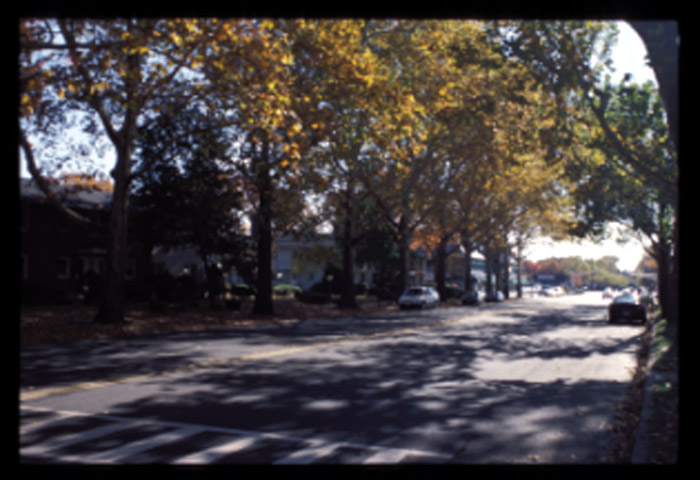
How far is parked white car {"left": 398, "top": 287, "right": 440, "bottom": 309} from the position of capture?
152 ft

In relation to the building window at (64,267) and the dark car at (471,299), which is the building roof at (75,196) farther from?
the dark car at (471,299)

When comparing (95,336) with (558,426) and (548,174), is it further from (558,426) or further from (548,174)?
(548,174)

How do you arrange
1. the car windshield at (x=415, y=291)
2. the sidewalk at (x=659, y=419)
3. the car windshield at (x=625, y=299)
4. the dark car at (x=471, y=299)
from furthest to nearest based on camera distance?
1. the dark car at (x=471, y=299)
2. the car windshield at (x=415, y=291)
3. the car windshield at (x=625, y=299)
4. the sidewalk at (x=659, y=419)

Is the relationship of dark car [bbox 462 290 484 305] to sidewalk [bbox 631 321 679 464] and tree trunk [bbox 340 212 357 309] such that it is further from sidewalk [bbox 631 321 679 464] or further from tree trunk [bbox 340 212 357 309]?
sidewalk [bbox 631 321 679 464]

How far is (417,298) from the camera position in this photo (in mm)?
46594

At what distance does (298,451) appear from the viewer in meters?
6.87

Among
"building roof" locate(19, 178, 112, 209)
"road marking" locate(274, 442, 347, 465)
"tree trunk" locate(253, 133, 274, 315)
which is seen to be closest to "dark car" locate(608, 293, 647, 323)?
"tree trunk" locate(253, 133, 274, 315)

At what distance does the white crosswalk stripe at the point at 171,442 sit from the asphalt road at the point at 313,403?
0.02 metres

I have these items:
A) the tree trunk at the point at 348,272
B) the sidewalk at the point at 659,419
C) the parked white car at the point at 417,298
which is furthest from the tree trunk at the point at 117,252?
the parked white car at the point at 417,298

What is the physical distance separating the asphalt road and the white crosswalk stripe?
2cm

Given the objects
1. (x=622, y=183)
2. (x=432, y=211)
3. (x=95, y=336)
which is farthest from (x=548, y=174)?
(x=95, y=336)

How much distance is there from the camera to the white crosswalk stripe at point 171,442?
645cm

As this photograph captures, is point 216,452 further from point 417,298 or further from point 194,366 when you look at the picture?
point 417,298
